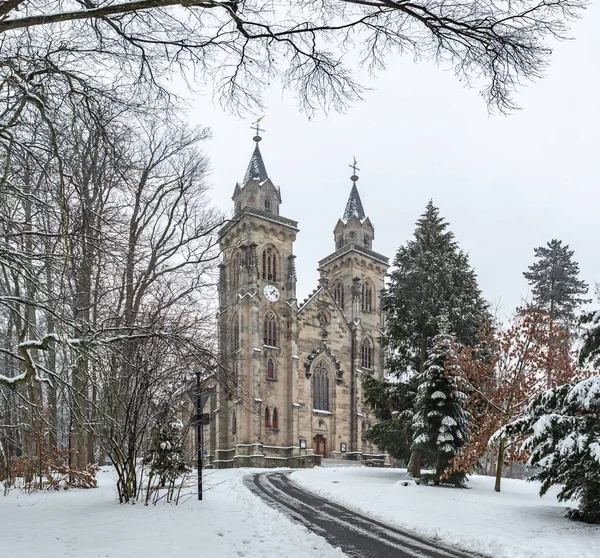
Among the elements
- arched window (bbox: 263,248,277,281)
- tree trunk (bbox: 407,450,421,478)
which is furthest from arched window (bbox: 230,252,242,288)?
tree trunk (bbox: 407,450,421,478)

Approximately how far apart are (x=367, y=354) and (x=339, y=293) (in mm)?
6863

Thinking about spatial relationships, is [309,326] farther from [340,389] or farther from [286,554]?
[286,554]

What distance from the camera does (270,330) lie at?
4700cm

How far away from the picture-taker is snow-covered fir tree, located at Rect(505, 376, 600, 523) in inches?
460

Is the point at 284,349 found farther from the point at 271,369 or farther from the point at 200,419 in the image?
the point at 200,419

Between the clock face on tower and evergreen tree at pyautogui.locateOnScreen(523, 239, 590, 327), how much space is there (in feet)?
64.3

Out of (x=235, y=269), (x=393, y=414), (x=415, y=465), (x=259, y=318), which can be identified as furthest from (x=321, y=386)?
(x=415, y=465)

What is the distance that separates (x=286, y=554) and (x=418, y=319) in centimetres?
1763

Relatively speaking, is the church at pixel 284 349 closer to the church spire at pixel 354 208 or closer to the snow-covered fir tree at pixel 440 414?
the church spire at pixel 354 208

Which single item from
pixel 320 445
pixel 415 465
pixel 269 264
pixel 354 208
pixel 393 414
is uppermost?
pixel 354 208

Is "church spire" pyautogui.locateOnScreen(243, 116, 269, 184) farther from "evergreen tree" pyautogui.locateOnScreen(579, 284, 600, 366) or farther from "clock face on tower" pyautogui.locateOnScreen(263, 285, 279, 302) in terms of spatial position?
"evergreen tree" pyautogui.locateOnScreen(579, 284, 600, 366)

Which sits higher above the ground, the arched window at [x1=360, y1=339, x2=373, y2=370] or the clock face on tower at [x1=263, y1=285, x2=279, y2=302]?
the clock face on tower at [x1=263, y1=285, x2=279, y2=302]

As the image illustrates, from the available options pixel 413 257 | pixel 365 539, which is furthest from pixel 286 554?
pixel 413 257

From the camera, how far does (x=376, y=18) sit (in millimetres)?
5484
